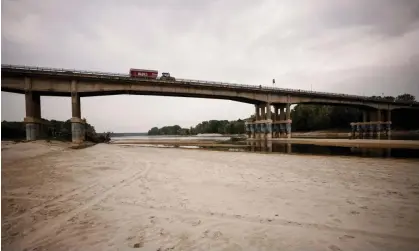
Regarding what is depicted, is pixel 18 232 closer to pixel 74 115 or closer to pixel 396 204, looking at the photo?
pixel 396 204

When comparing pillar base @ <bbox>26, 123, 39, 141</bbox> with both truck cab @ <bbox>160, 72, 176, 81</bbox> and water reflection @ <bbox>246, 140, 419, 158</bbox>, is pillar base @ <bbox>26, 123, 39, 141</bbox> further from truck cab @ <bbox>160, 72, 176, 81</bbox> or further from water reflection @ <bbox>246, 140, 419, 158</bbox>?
water reflection @ <bbox>246, 140, 419, 158</bbox>

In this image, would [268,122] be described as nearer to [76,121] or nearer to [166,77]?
[166,77]

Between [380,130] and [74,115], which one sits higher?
[74,115]

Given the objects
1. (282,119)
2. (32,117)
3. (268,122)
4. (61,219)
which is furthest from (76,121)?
(282,119)

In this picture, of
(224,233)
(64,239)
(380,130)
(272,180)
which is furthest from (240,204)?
(380,130)

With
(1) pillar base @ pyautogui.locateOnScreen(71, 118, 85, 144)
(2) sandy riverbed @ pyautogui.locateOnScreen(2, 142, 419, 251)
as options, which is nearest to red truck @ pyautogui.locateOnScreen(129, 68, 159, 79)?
(1) pillar base @ pyautogui.locateOnScreen(71, 118, 85, 144)

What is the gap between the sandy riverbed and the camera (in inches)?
132

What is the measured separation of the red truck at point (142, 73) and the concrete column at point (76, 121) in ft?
24.8

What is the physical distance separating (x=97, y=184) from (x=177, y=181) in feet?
7.99

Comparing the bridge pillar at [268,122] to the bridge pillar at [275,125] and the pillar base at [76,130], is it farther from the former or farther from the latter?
the pillar base at [76,130]

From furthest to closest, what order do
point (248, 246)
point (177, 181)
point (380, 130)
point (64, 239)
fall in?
point (380, 130)
point (177, 181)
point (64, 239)
point (248, 246)

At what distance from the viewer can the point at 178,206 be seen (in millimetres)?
4746

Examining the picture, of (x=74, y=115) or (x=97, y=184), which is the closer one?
(x=97, y=184)

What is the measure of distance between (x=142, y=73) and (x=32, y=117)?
46.2 feet
